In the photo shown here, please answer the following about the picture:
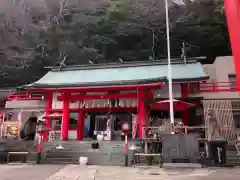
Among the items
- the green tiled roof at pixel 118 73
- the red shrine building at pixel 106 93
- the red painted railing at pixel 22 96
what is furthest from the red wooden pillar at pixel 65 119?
the red painted railing at pixel 22 96

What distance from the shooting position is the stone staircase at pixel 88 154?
1185 centimetres

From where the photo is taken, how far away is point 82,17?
84.8ft

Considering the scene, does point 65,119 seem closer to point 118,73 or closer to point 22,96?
point 118,73

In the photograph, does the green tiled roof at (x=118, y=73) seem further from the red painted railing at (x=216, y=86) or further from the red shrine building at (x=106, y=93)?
the red painted railing at (x=216, y=86)

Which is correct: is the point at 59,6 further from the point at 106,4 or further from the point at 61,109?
the point at 61,109

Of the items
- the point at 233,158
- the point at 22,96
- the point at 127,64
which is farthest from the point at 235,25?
Result: the point at 22,96

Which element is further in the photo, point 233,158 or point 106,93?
point 106,93

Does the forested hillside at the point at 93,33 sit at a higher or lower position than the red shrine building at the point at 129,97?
higher

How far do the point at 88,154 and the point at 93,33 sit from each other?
17.2 meters

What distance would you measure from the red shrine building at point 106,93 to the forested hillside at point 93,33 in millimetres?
6942

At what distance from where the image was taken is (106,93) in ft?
53.4

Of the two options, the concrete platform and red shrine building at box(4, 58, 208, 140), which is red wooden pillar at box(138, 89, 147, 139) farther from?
the concrete platform

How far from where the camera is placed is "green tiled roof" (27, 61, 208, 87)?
16016 mm

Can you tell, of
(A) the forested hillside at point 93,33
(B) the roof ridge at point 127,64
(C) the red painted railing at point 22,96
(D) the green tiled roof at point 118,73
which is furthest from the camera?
(A) the forested hillside at point 93,33
